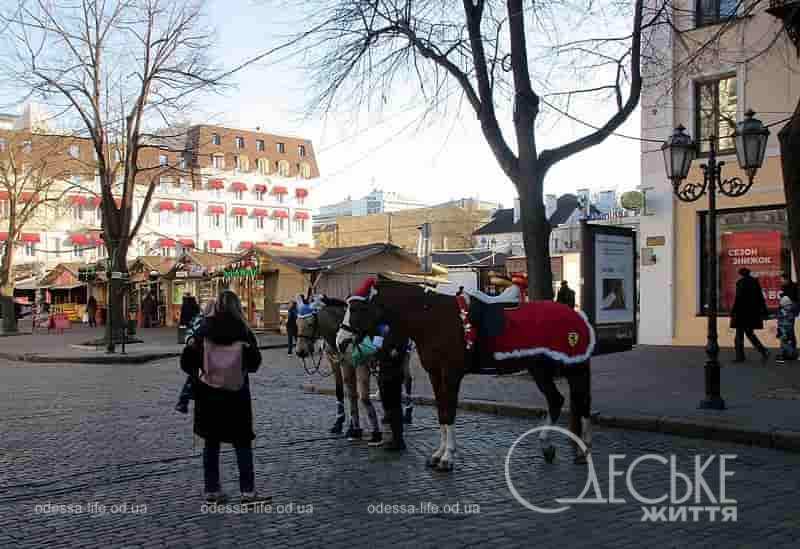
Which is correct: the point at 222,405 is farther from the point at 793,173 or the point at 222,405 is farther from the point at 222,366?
the point at 793,173

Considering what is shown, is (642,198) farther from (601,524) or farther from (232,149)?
(232,149)

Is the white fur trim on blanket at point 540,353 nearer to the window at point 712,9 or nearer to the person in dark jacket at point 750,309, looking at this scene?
the person in dark jacket at point 750,309

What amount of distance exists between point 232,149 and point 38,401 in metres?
64.8

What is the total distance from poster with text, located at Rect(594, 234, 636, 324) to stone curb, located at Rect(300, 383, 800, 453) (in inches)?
92.9

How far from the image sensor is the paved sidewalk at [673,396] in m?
9.52

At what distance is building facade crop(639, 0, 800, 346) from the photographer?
19766 millimetres

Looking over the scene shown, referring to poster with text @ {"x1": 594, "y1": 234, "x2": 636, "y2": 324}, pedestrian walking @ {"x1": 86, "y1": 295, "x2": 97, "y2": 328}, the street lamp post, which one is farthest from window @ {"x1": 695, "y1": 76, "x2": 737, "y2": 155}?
pedestrian walking @ {"x1": 86, "y1": 295, "x2": 97, "y2": 328}

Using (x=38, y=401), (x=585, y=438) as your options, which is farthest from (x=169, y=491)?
(x=38, y=401)

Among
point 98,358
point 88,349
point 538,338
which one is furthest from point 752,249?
point 88,349

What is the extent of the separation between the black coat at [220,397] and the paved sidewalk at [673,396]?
224 inches

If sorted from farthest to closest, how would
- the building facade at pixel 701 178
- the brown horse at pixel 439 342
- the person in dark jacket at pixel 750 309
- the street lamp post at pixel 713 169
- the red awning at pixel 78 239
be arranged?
1. the red awning at pixel 78 239
2. the building facade at pixel 701 178
3. the person in dark jacket at pixel 750 309
4. the street lamp post at pixel 713 169
5. the brown horse at pixel 439 342

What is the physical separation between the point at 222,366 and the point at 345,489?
165cm

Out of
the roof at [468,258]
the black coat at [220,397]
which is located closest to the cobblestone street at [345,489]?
the black coat at [220,397]

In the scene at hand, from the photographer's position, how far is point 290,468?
7.98 meters
